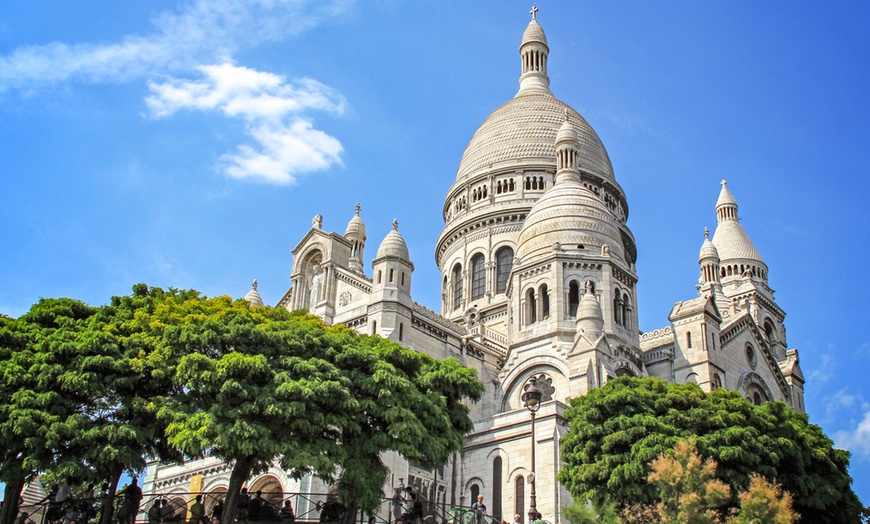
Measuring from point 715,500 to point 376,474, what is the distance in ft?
32.6

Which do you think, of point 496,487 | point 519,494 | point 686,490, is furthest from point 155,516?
point 496,487

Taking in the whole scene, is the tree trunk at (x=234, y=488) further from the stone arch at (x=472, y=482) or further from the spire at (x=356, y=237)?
the spire at (x=356, y=237)

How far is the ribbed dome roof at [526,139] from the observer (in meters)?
68.6

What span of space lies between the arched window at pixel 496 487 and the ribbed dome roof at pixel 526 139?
3057 centimetres

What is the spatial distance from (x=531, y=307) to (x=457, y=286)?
16752 millimetres

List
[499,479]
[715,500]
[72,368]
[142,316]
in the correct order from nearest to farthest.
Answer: [715,500], [72,368], [142,316], [499,479]

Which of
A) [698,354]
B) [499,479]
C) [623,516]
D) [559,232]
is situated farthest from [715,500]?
[559,232]

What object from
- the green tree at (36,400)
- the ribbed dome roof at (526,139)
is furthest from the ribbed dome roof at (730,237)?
the green tree at (36,400)

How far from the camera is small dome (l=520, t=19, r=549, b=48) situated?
83.5 meters

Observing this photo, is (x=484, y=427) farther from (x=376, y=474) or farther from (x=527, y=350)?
(x=376, y=474)

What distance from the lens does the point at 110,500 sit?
2848 centimetres

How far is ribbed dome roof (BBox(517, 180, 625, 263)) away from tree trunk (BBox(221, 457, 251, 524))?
26858 mm

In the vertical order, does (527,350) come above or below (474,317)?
below

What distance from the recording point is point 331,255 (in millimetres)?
50281
